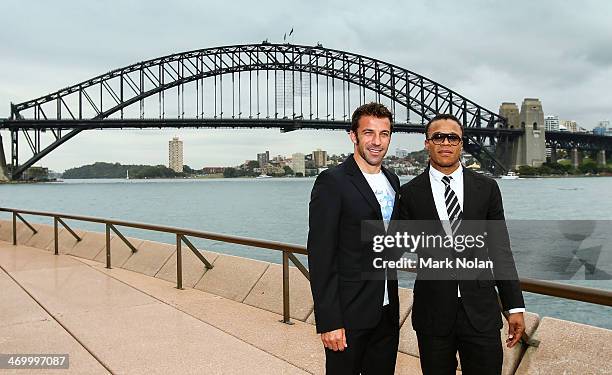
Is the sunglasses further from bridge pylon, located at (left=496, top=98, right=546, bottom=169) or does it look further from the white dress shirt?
bridge pylon, located at (left=496, top=98, right=546, bottom=169)

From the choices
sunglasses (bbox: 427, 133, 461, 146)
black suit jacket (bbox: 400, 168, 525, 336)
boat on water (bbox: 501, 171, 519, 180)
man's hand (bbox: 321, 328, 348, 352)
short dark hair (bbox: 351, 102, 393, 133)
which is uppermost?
short dark hair (bbox: 351, 102, 393, 133)

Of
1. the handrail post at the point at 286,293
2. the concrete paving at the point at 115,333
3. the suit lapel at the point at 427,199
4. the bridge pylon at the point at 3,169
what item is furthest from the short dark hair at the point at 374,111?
the bridge pylon at the point at 3,169

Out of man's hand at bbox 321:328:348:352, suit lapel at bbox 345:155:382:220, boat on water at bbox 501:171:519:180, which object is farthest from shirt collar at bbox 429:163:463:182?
boat on water at bbox 501:171:519:180

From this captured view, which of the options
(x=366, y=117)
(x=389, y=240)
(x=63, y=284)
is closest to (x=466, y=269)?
(x=389, y=240)

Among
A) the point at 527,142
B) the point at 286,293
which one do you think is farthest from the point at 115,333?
the point at 527,142

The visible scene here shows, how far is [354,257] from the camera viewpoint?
2.16 metres

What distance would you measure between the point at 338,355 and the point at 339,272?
0.32m

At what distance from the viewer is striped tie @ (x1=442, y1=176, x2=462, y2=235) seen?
2.12 m

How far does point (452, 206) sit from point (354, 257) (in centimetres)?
42

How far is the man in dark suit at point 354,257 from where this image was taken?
2.10 metres

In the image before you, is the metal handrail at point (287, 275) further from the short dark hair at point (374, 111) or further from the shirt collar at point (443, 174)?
the short dark hair at point (374, 111)

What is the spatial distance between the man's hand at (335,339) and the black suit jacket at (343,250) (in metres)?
0.02

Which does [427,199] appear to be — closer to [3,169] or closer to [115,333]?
[115,333]

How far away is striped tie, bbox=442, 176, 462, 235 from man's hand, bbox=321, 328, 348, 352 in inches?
22.4
